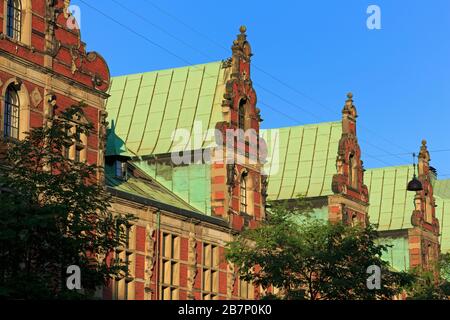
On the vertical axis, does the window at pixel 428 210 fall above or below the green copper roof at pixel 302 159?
below

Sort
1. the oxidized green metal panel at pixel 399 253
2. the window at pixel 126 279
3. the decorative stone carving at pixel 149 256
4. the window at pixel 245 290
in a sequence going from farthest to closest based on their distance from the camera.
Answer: the oxidized green metal panel at pixel 399 253 < the window at pixel 245 290 < the decorative stone carving at pixel 149 256 < the window at pixel 126 279

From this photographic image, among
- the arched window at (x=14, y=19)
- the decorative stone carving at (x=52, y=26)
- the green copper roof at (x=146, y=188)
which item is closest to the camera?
the arched window at (x=14, y=19)

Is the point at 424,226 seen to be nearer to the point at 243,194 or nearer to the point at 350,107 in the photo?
the point at 350,107

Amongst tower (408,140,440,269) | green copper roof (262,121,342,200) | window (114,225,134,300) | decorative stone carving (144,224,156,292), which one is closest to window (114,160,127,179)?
decorative stone carving (144,224,156,292)

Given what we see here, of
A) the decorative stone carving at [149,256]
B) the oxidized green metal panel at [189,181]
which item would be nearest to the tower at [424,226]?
the oxidized green metal panel at [189,181]

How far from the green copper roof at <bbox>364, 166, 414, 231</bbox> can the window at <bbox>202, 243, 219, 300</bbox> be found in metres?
28.2

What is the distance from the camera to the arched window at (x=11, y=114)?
4328 cm

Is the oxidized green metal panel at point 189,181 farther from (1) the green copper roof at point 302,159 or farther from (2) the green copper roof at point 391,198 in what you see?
(2) the green copper roof at point 391,198

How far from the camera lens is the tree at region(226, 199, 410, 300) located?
165ft

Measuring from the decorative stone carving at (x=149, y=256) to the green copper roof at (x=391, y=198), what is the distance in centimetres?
3439

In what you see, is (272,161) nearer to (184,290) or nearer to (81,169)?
(184,290)

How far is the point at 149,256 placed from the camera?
170 ft

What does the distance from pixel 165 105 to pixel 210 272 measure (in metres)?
11.4

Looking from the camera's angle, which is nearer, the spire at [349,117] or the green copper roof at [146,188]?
the green copper roof at [146,188]
